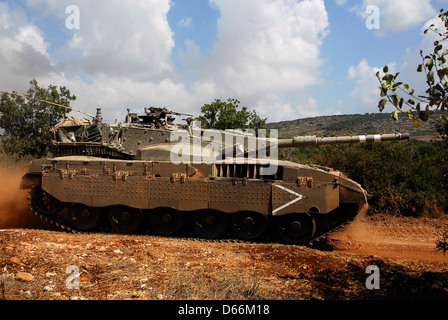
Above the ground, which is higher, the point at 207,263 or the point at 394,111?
the point at 394,111

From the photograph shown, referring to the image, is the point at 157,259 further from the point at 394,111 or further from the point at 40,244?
the point at 394,111

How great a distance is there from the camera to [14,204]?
492 inches

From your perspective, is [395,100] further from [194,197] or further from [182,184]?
[182,184]

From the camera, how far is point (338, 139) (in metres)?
10.1

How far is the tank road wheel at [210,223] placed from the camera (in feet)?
31.9

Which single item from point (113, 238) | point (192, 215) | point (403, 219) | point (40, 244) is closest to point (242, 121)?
point (403, 219)

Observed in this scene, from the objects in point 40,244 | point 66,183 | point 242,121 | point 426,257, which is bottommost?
point 426,257

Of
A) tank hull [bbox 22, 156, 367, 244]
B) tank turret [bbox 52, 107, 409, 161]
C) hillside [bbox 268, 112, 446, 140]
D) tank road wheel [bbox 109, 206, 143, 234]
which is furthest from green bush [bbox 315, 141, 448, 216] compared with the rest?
hillside [bbox 268, 112, 446, 140]

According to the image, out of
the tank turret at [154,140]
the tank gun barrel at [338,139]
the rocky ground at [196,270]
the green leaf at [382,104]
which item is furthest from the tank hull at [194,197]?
the green leaf at [382,104]

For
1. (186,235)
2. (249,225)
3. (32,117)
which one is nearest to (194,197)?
(186,235)

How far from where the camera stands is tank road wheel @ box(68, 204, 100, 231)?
34.2ft

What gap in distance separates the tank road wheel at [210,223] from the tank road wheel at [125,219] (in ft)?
5.29

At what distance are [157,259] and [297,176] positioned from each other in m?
3.92
